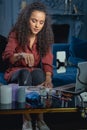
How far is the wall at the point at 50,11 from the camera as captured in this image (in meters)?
2.48

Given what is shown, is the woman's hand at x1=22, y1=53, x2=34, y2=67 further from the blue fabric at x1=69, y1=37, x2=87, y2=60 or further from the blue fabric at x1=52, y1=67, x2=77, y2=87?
the blue fabric at x1=69, y1=37, x2=87, y2=60

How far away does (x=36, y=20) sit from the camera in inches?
102

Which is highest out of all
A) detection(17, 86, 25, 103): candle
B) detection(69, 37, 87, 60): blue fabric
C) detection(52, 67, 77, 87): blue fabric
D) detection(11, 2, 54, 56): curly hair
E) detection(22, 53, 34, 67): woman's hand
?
detection(11, 2, 54, 56): curly hair

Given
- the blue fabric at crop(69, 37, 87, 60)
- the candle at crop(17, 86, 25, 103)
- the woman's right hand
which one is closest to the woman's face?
the woman's right hand

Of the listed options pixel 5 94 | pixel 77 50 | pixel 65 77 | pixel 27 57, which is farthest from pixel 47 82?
pixel 5 94

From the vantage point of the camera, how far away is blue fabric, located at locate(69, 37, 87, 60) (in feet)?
8.88

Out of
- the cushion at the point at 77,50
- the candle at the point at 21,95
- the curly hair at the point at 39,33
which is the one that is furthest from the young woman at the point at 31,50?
the candle at the point at 21,95

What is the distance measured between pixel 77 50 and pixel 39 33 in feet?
1.15

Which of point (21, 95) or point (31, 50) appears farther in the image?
point (31, 50)

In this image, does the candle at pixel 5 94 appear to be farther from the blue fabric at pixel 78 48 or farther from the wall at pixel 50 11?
the blue fabric at pixel 78 48

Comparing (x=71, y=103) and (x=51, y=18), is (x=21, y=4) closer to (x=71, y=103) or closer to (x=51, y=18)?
(x=51, y=18)

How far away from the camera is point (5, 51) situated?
2555mm

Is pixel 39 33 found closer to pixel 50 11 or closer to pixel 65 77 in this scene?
pixel 50 11

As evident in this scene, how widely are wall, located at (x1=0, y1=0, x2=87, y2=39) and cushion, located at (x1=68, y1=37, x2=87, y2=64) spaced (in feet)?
0.17
